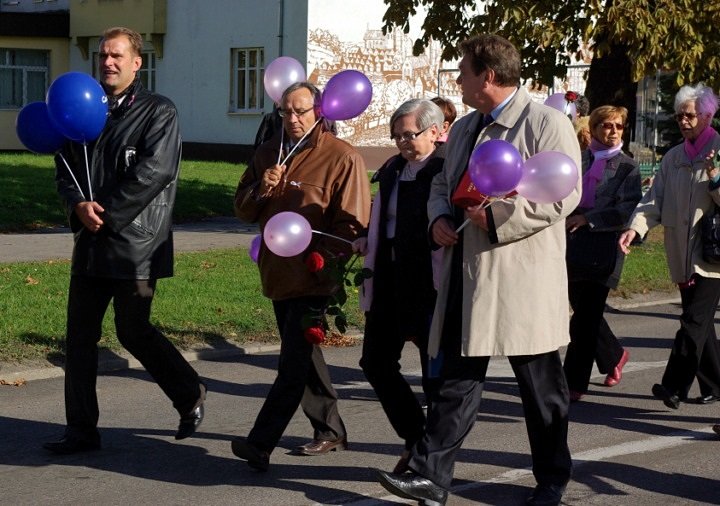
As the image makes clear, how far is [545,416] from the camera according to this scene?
559 centimetres

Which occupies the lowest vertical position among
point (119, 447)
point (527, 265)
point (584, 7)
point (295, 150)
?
point (119, 447)

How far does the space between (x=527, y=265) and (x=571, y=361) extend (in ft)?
9.86

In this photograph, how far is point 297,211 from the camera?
6.33m

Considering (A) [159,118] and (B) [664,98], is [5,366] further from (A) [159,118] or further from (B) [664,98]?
(B) [664,98]

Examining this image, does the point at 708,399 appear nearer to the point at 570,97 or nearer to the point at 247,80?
the point at 570,97

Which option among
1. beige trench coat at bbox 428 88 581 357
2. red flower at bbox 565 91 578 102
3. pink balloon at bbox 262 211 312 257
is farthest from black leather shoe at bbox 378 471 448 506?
red flower at bbox 565 91 578 102

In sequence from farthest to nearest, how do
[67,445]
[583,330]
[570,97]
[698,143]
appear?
1. [570,97]
2. [583,330]
3. [698,143]
4. [67,445]

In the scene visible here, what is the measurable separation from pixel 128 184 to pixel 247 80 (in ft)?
88.1

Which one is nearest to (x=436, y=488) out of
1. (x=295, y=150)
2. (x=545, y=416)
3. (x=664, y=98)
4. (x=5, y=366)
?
(x=545, y=416)

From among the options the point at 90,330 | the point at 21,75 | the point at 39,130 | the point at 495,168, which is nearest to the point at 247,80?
the point at 21,75

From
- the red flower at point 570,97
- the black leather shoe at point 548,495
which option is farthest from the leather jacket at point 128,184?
the red flower at point 570,97

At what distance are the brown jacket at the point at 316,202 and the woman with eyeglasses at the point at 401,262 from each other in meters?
0.15

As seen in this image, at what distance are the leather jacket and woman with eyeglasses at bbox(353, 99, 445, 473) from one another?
1.11 metres

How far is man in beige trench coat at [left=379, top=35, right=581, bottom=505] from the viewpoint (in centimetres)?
540
